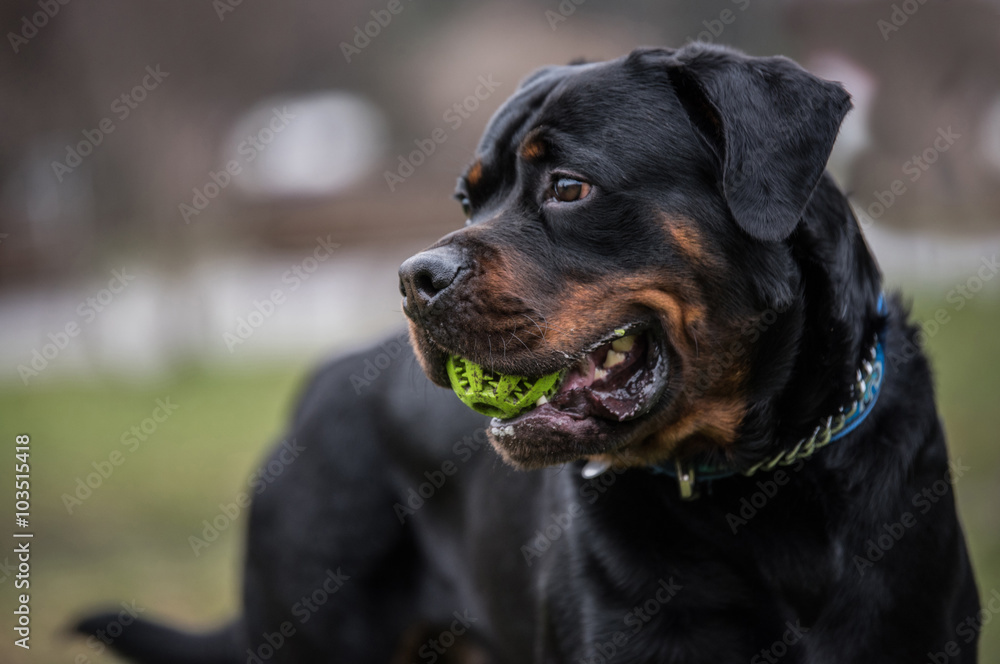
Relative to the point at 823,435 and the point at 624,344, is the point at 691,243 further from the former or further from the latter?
the point at 823,435

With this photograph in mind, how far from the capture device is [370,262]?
17.3 m

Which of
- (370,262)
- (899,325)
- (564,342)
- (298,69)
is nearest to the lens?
(564,342)

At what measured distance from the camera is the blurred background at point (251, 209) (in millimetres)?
6070

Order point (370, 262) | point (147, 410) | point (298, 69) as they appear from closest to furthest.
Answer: point (147, 410), point (370, 262), point (298, 69)

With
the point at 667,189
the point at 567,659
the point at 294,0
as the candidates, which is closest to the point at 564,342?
the point at 667,189

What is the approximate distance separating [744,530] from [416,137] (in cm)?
1862

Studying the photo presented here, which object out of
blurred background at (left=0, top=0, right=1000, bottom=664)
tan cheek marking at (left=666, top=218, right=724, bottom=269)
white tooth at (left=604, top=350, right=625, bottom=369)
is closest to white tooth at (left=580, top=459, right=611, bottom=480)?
white tooth at (left=604, top=350, right=625, bottom=369)

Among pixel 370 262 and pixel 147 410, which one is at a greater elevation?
pixel 147 410

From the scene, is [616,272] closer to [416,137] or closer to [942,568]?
[942,568]

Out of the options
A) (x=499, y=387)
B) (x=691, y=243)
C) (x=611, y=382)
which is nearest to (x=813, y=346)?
(x=691, y=243)

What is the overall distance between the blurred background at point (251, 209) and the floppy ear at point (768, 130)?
109 cm

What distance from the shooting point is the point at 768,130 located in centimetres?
208

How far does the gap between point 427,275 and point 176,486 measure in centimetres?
545

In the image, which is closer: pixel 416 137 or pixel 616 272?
pixel 616 272
